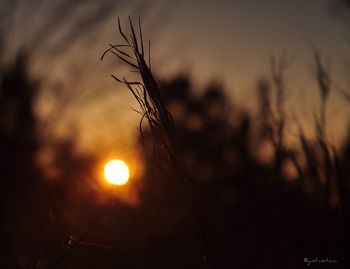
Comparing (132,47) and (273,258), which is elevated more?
(132,47)

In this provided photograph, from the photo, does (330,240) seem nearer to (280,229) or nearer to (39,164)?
(280,229)

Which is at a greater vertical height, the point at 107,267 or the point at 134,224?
the point at 134,224

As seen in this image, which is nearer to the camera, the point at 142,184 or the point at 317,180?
the point at 317,180

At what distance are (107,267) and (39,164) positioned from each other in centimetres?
1127

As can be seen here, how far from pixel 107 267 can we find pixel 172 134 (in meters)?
2.31

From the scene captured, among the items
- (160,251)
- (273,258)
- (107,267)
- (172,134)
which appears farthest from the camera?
(160,251)

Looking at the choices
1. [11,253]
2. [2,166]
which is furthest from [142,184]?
[2,166]

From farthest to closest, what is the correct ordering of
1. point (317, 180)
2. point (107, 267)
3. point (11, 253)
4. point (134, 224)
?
point (134, 224)
point (107, 267)
point (11, 253)
point (317, 180)

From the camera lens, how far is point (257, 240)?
4945 millimetres

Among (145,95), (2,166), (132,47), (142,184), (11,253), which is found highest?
(2,166)

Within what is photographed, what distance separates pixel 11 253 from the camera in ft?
11.5

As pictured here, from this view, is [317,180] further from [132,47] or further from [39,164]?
[39,164]

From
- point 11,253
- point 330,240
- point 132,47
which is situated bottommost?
point 330,240

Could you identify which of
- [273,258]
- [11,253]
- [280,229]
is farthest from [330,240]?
[11,253]
